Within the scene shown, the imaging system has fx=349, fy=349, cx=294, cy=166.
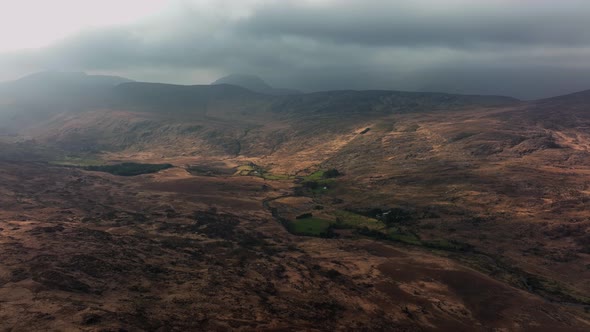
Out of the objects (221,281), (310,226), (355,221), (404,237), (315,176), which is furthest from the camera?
(315,176)

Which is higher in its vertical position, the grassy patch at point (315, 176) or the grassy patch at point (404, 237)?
the grassy patch at point (315, 176)

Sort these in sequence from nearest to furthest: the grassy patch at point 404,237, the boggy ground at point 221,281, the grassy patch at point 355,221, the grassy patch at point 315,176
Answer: the boggy ground at point 221,281 < the grassy patch at point 404,237 < the grassy patch at point 355,221 < the grassy patch at point 315,176

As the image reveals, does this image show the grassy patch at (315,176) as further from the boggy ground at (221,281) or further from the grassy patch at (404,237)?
the grassy patch at (404,237)

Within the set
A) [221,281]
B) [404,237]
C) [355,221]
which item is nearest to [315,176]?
[355,221]

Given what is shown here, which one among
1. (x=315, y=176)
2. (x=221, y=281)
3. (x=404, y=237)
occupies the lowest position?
(x=404, y=237)

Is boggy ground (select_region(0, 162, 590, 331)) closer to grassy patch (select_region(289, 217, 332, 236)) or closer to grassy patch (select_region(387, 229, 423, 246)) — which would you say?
grassy patch (select_region(289, 217, 332, 236))

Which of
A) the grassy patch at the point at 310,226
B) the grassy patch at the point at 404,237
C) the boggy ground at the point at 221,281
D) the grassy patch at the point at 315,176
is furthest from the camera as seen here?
the grassy patch at the point at 315,176

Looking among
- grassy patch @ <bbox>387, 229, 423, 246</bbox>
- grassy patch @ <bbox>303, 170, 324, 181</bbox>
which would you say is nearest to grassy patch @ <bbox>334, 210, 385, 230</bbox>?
grassy patch @ <bbox>387, 229, 423, 246</bbox>

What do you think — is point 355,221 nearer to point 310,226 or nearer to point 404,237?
point 310,226

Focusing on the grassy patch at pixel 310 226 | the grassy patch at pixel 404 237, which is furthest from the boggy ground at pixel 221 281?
the grassy patch at pixel 404 237

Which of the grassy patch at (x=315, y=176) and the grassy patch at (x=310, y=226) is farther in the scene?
the grassy patch at (x=315, y=176)
